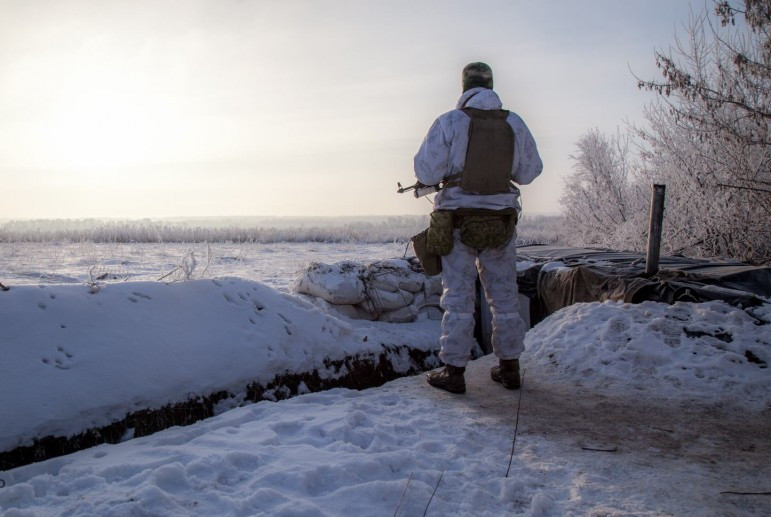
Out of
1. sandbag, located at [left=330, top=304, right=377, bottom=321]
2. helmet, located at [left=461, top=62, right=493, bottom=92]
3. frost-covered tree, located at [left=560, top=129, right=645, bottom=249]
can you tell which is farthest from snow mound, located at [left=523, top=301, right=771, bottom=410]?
frost-covered tree, located at [left=560, top=129, right=645, bottom=249]

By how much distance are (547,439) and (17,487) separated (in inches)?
102

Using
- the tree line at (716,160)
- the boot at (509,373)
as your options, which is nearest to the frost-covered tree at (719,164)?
the tree line at (716,160)

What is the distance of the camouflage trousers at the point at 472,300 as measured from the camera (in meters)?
4.04

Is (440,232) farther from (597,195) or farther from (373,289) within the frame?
(597,195)

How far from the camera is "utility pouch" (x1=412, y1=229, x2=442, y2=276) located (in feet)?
13.9

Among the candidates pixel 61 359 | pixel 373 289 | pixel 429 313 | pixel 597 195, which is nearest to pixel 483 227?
pixel 373 289

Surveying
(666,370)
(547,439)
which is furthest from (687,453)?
(666,370)

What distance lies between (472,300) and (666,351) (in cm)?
166

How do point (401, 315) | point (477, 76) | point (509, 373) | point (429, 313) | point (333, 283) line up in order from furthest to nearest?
1. point (429, 313)
2. point (401, 315)
3. point (333, 283)
4. point (477, 76)
5. point (509, 373)

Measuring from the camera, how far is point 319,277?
19.4ft

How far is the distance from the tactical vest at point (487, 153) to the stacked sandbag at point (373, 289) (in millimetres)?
2260

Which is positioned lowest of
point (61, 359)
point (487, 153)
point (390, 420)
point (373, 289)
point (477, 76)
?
point (390, 420)

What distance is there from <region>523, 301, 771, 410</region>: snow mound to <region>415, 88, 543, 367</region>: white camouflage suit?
2.50 feet

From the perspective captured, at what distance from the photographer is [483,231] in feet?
13.0
